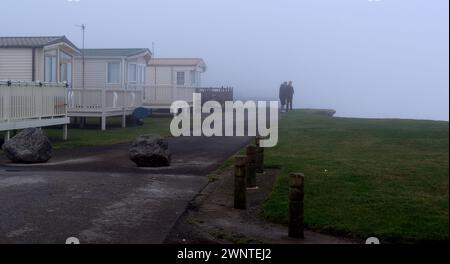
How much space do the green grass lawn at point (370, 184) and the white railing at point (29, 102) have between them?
658cm

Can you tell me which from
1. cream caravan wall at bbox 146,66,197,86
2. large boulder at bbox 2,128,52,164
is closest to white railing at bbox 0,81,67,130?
large boulder at bbox 2,128,52,164

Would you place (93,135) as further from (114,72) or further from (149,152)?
(114,72)

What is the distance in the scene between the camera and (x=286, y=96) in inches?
1385

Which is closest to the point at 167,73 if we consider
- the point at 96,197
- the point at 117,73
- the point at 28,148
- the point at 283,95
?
the point at 117,73

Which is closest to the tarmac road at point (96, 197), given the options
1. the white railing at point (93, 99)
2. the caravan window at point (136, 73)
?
the white railing at point (93, 99)

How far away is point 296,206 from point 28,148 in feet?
25.7

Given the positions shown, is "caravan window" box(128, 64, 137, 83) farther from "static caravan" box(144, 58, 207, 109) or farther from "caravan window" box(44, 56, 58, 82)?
"caravan window" box(44, 56, 58, 82)

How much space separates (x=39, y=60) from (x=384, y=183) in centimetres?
1694

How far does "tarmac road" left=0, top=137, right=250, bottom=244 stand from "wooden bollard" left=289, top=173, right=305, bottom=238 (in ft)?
4.68

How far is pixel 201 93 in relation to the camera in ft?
138

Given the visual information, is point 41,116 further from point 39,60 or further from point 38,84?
point 39,60

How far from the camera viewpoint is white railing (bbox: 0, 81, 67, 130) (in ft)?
53.4

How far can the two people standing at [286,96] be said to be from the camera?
111ft
